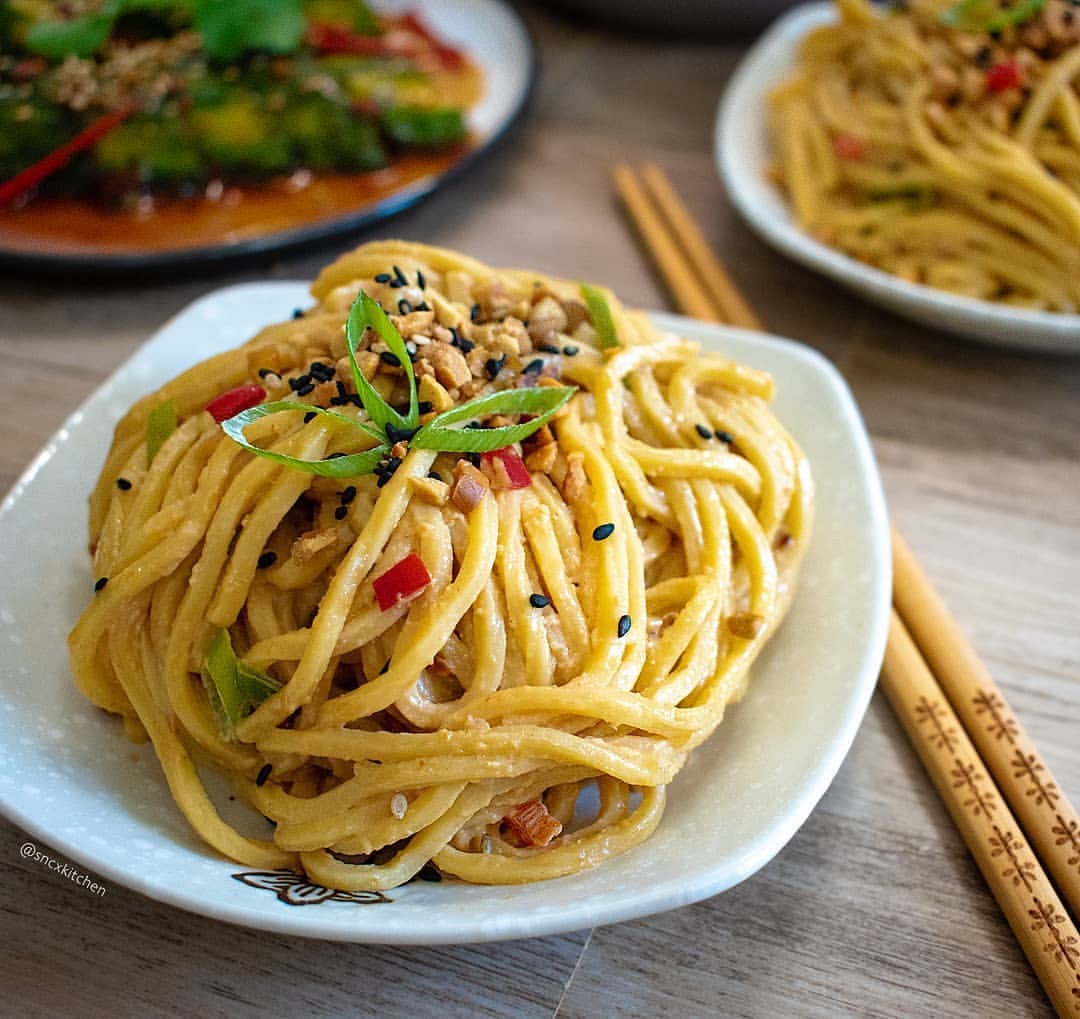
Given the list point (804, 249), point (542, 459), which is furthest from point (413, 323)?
point (804, 249)

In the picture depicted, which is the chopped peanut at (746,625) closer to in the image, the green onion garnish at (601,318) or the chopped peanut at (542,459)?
the chopped peanut at (542,459)

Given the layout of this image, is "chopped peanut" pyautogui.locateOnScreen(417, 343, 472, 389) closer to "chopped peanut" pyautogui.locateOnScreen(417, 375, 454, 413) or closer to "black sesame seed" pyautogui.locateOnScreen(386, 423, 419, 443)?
"chopped peanut" pyautogui.locateOnScreen(417, 375, 454, 413)

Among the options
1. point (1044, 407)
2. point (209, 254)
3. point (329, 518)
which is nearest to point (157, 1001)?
point (329, 518)

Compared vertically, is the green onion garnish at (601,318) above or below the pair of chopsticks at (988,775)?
above

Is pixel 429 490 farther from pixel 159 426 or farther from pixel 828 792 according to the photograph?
pixel 828 792

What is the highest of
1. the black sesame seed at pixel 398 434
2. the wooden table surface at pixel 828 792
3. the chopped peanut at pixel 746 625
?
the black sesame seed at pixel 398 434

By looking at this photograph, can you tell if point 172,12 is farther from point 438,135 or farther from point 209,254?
point 209,254

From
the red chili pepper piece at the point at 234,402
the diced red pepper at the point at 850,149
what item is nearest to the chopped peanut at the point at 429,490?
the red chili pepper piece at the point at 234,402
